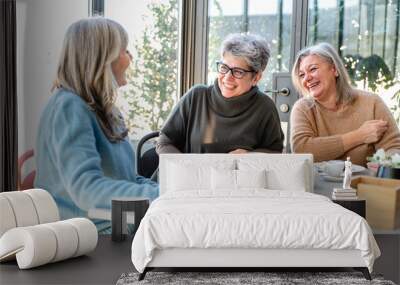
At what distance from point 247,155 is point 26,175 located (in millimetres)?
1939

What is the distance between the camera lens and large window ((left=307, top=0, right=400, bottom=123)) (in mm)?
5215

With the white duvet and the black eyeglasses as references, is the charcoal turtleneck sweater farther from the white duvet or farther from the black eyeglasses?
the white duvet

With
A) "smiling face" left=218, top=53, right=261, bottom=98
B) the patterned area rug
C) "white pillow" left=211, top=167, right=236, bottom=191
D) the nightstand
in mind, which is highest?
"smiling face" left=218, top=53, right=261, bottom=98

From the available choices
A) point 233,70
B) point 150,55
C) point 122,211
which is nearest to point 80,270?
point 122,211

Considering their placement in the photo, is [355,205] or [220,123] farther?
[220,123]

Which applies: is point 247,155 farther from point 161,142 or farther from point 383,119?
point 383,119

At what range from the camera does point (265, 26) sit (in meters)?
5.26

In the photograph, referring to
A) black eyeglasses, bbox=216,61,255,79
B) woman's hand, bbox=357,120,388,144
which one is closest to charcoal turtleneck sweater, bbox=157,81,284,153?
black eyeglasses, bbox=216,61,255,79

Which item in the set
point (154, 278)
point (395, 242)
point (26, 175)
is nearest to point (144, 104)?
point (26, 175)

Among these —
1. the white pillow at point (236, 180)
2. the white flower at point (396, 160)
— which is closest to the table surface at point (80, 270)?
the white pillow at point (236, 180)

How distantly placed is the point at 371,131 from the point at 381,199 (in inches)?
22.7

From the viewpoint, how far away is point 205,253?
4.04m

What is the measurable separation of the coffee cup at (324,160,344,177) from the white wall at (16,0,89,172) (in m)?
2.44

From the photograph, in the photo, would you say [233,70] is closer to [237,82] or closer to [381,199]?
[237,82]
